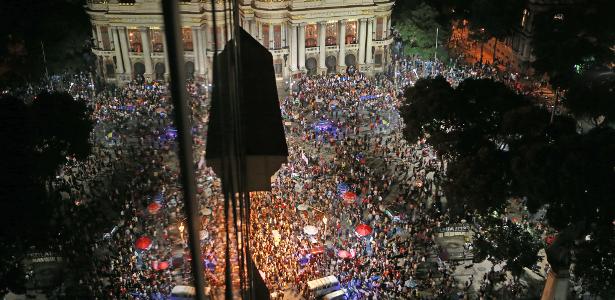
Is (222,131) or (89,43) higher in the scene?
(222,131)

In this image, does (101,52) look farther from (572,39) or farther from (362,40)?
(572,39)

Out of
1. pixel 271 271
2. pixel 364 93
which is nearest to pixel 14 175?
pixel 271 271

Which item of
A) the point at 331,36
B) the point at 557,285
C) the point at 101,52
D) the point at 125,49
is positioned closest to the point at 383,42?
the point at 331,36

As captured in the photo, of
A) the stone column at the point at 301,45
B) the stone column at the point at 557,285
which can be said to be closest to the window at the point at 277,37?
the stone column at the point at 301,45

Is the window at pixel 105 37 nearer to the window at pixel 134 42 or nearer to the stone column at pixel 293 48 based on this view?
the window at pixel 134 42

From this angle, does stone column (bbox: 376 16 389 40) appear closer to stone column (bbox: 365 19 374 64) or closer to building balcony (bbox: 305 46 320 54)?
stone column (bbox: 365 19 374 64)

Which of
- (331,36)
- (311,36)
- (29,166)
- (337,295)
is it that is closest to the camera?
(29,166)

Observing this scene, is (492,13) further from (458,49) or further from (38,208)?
(38,208)
